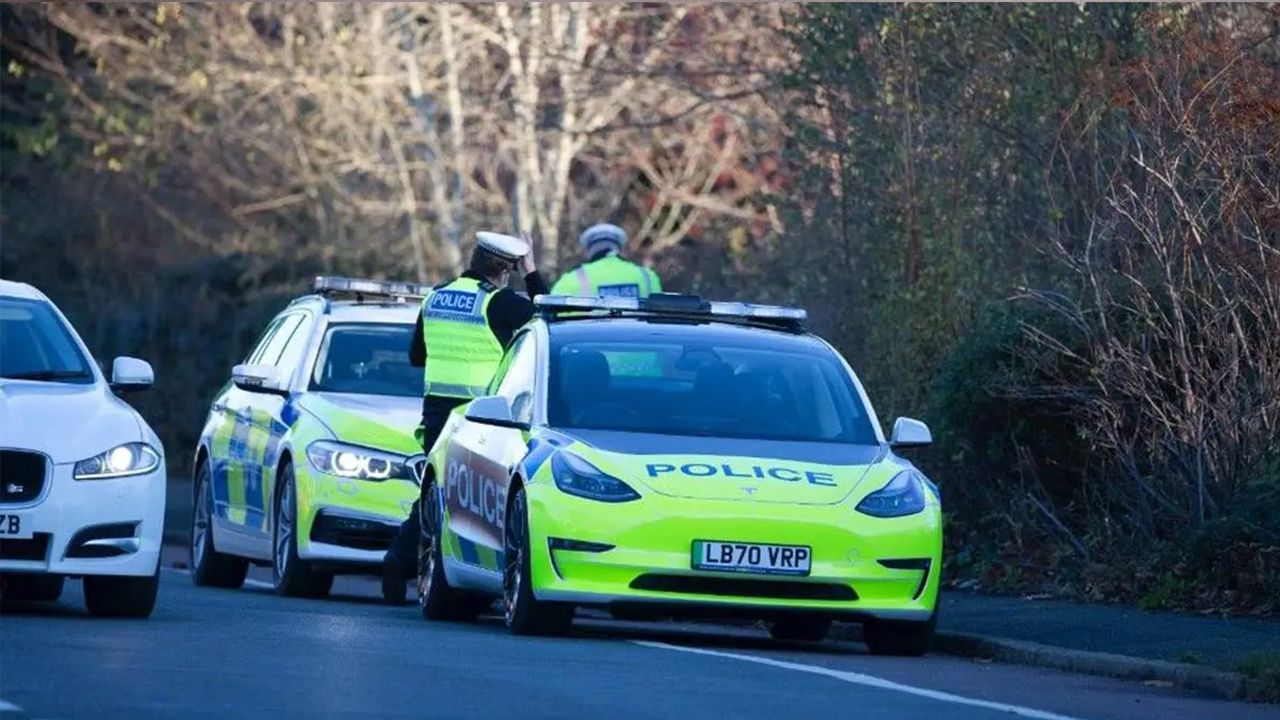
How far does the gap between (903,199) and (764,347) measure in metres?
5.31

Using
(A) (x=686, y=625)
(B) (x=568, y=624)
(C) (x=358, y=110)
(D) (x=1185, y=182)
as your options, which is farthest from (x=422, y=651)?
(C) (x=358, y=110)

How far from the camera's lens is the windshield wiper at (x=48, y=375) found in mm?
13681

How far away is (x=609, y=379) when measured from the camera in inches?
535

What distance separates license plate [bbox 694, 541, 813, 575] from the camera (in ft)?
40.9

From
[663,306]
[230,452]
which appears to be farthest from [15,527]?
[230,452]

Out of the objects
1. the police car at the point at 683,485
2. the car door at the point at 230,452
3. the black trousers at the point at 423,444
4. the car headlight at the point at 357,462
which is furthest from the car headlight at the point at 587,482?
the car door at the point at 230,452

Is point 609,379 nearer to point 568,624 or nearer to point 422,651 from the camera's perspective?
point 568,624

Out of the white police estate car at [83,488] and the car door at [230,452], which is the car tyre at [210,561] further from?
the white police estate car at [83,488]

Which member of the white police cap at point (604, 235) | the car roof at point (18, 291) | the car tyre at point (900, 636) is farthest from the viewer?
the white police cap at point (604, 235)

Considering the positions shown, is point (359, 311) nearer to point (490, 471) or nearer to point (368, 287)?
point (368, 287)

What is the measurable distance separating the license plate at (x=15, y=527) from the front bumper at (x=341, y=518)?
3567 millimetres

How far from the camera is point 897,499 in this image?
1288cm

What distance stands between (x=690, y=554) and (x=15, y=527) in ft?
9.25

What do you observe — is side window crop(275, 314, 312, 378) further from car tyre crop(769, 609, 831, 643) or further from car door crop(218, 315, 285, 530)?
car tyre crop(769, 609, 831, 643)
